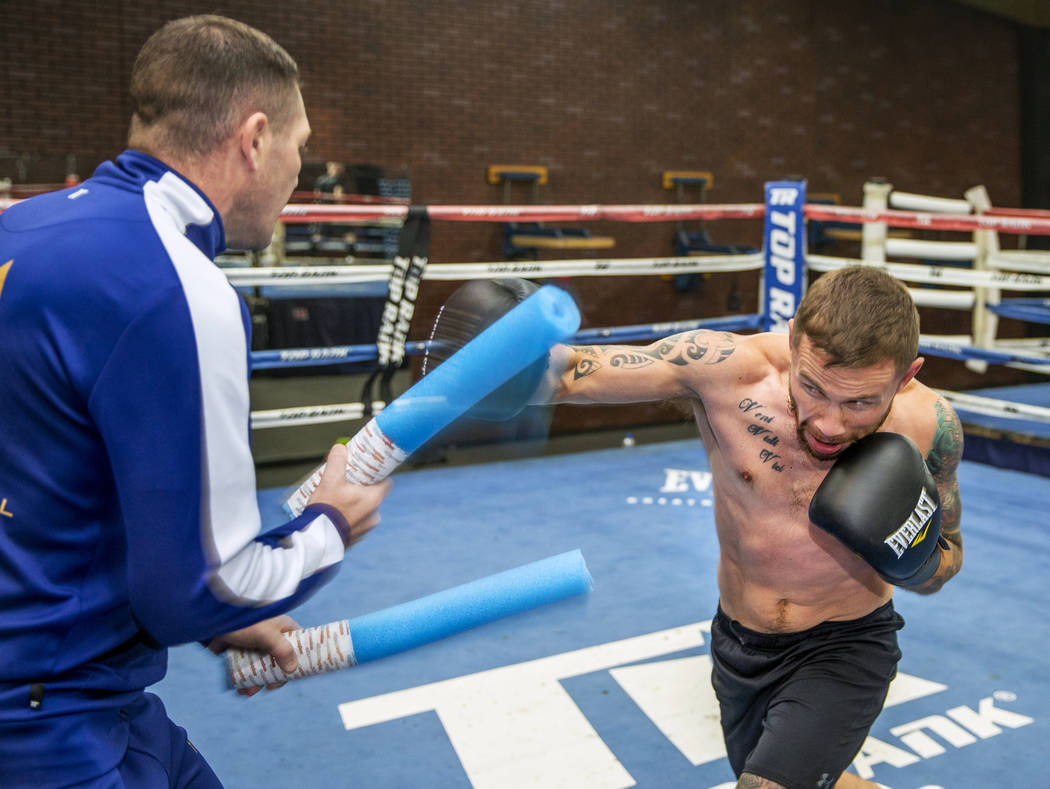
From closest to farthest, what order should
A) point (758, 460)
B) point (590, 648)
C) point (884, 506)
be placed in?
point (884, 506)
point (758, 460)
point (590, 648)

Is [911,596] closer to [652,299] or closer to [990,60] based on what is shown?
[652,299]

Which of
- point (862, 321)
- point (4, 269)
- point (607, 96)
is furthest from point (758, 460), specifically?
point (607, 96)

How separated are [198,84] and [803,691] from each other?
1299 millimetres

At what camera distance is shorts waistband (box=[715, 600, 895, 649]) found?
1.61 meters

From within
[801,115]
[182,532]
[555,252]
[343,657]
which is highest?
[801,115]

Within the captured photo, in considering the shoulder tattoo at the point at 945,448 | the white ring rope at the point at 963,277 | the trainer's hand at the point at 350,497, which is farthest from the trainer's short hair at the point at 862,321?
the white ring rope at the point at 963,277

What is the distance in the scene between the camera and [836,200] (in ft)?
21.7

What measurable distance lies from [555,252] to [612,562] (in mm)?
3324

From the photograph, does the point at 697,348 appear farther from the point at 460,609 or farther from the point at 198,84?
the point at 198,84

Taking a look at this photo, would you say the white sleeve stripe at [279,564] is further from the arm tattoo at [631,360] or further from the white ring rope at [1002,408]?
the white ring rope at [1002,408]

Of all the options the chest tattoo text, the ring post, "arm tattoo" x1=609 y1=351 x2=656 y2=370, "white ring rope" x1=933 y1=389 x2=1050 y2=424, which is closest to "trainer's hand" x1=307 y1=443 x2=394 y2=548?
"arm tattoo" x1=609 y1=351 x2=656 y2=370

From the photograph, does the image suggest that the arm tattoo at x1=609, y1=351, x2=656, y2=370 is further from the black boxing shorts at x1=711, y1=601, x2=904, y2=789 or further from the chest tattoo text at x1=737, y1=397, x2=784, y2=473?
the black boxing shorts at x1=711, y1=601, x2=904, y2=789

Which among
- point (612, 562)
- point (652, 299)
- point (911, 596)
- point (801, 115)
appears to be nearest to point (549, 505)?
point (612, 562)

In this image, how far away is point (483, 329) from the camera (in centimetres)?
127
